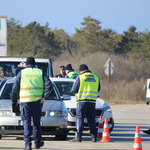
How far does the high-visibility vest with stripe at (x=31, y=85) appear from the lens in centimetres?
830

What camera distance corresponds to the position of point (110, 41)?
69.2 m

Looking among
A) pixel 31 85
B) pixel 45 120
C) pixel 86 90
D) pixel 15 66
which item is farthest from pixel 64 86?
pixel 31 85

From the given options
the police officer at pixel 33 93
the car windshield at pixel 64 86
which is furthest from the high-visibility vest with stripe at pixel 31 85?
the car windshield at pixel 64 86

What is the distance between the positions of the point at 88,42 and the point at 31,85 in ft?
207

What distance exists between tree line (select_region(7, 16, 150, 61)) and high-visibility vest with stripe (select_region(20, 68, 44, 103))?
57.7 m

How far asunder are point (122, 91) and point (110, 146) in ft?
111

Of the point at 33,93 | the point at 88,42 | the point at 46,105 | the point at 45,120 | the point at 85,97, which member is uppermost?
the point at 88,42

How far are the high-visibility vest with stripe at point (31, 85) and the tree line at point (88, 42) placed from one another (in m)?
57.7

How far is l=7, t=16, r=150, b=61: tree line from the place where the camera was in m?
67.3

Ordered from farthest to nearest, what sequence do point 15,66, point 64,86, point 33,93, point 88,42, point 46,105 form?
point 88,42 < point 15,66 < point 64,86 < point 46,105 < point 33,93

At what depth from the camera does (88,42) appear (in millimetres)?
71000

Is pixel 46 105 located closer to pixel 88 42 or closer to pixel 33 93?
pixel 33 93

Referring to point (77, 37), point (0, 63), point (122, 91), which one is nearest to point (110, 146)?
point (0, 63)

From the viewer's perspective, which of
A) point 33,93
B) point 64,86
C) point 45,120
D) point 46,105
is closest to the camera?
point 33,93
